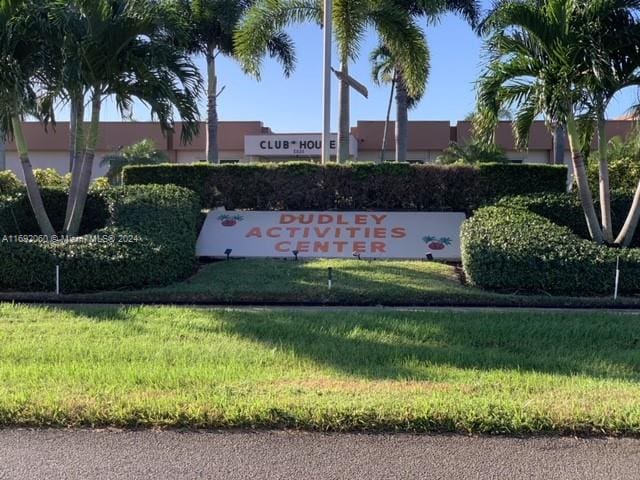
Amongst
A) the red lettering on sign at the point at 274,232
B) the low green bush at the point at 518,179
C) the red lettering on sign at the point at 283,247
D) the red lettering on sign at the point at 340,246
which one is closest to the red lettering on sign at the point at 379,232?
the red lettering on sign at the point at 340,246

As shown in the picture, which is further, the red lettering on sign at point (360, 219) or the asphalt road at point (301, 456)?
the red lettering on sign at point (360, 219)

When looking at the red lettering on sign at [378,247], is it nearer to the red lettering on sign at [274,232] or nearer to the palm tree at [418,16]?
the red lettering on sign at [274,232]

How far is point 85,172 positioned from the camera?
11414 millimetres

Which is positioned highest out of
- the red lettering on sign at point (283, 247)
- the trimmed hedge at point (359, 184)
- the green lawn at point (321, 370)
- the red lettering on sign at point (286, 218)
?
the trimmed hedge at point (359, 184)

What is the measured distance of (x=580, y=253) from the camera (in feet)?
30.0

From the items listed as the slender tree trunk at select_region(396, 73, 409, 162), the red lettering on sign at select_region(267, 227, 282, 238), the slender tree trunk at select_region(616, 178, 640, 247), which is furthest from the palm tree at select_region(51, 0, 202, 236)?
the slender tree trunk at select_region(396, 73, 409, 162)

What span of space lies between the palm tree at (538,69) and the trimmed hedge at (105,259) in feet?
19.8

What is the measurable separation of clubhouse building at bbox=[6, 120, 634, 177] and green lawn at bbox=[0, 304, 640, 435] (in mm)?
23855

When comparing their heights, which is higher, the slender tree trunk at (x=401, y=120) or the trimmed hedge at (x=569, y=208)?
the slender tree trunk at (x=401, y=120)

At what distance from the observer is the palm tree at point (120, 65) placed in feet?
33.5

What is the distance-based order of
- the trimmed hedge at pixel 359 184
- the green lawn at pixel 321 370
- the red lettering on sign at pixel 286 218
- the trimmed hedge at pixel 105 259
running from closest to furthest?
1. the green lawn at pixel 321 370
2. the trimmed hedge at pixel 105 259
3. the red lettering on sign at pixel 286 218
4. the trimmed hedge at pixel 359 184

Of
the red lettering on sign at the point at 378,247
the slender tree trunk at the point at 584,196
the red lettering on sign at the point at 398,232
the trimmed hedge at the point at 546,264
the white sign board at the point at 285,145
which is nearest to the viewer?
the trimmed hedge at the point at 546,264

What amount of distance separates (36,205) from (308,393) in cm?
876

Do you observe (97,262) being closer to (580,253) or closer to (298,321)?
(298,321)
